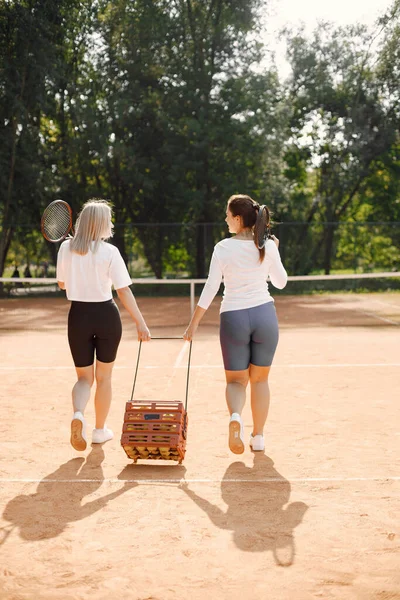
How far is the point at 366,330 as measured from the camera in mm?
14523

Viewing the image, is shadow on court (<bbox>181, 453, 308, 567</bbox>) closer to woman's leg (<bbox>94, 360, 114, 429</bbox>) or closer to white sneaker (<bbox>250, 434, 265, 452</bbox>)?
white sneaker (<bbox>250, 434, 265, 452</bbox>)

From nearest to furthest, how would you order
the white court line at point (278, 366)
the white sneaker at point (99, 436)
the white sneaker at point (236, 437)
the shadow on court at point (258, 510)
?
the shadow on court at point (258, 510) < the white sneaker at point (236, 437) < the white sneaker at point (99, 436) < the white court line at point (278, 366)

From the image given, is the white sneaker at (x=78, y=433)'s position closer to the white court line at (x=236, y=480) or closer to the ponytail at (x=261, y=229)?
the white court line at (x=236, y=480)

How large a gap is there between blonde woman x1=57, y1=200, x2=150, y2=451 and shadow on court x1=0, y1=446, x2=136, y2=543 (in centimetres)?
21

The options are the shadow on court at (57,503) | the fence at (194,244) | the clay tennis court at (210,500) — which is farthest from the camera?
the fence at (194,244)

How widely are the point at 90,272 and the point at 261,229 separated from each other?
121 cm

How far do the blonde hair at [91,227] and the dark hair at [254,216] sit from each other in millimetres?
863

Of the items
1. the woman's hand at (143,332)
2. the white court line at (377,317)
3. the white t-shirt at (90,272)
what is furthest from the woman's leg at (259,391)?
the white court line at (377,317)

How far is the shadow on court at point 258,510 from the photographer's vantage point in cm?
A: 367

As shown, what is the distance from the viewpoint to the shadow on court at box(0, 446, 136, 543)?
393cm

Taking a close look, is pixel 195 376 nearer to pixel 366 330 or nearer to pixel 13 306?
pixel 366 330

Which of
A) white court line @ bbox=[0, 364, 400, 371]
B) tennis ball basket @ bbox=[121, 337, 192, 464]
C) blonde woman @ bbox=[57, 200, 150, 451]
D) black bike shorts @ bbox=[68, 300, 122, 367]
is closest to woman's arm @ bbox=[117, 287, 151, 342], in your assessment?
blonde woman @ bbox=[57, 200, 150, 451]

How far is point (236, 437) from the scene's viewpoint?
186 inches

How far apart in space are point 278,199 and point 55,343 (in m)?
17.3
